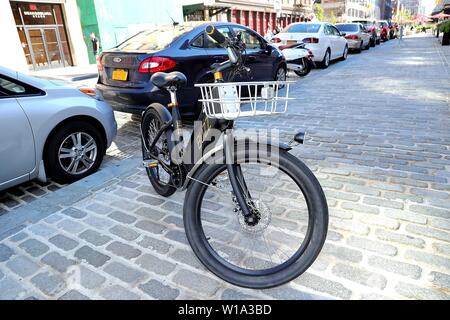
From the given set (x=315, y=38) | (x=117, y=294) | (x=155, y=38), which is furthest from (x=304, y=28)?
(x=117, y=294)

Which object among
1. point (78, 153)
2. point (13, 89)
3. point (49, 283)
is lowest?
point (49, 283)

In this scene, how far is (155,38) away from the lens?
19.2 ft

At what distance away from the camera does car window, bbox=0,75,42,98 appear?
3.30m

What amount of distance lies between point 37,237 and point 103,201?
723 mm

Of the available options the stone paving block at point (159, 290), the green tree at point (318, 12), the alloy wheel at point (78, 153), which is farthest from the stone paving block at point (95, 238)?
the green tree at point (318, 12)

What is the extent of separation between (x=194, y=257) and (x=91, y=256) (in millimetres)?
795

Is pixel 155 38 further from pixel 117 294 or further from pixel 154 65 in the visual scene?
pixel 117 294

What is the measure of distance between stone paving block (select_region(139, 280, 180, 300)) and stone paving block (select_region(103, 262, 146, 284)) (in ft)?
0.30

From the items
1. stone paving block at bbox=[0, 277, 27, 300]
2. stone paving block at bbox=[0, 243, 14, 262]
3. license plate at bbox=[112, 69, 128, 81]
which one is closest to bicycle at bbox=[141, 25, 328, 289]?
stone paving block at bbox=[0, 277, 27, 300]

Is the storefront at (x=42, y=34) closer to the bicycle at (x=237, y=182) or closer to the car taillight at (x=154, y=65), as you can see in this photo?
the car taillight at (x=154, y=65)

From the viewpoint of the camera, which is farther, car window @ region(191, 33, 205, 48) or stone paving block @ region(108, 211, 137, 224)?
car window @ region(191, 33, 205, 48)

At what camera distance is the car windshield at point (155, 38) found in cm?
554

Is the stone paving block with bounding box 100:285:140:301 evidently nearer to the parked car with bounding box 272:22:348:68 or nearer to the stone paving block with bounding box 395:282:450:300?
the stone paving block with bounding box 395:282:450:300
